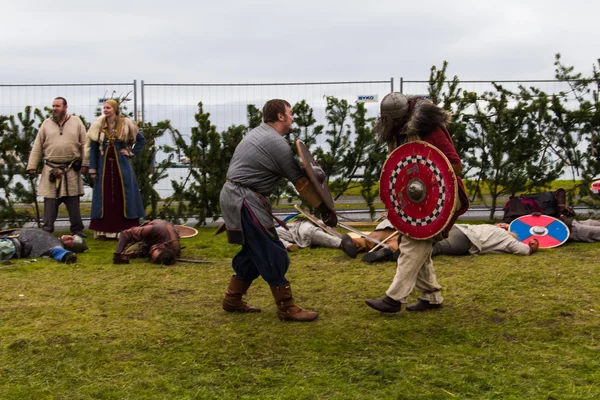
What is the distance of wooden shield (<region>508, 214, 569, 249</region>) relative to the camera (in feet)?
26.5

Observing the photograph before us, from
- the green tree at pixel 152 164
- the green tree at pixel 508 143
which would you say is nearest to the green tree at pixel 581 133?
the green tree at pixel 508 143

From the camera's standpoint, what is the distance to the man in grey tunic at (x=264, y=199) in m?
4.89

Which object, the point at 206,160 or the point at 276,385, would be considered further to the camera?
the point at 206,160

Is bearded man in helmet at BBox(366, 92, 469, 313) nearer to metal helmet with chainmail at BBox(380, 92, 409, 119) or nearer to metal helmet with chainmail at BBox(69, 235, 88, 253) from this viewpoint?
metal helmet with chainmail at BBox(380, 92, 409, 119)

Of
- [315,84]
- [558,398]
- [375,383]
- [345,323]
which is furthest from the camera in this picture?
[315,84]

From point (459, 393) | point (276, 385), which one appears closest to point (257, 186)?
point (276, 385)

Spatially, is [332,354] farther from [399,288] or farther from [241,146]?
[241,146]

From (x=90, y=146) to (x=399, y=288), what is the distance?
5247 mm

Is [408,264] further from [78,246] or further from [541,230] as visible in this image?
[78,246]

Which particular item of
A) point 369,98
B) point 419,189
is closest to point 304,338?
point 419,189

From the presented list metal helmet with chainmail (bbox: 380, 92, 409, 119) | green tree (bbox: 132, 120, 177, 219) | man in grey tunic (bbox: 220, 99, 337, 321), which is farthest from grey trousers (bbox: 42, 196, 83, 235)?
metal helmet with chainmail (bbox: 380, 92, 409, 119)

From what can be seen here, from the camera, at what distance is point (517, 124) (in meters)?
10.2

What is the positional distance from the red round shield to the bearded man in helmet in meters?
0.09

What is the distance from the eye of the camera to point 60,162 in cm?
904
